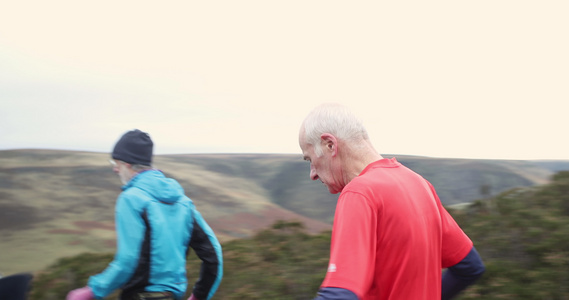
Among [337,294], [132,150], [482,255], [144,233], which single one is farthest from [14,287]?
[482,255]

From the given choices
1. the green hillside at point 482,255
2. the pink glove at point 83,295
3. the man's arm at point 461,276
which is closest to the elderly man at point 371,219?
the man's arm at point 461,276

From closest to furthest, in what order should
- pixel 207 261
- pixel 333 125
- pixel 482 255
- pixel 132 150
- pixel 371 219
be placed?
pixel 371 219, pixel 333 125, pixel 132 150, pixel 207 261, pixel 482 255

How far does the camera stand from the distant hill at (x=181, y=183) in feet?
31.5

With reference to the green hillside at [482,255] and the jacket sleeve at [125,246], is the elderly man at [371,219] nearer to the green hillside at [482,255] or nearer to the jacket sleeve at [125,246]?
the jacket sleeve at [125,246]

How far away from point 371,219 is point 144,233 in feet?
5.37

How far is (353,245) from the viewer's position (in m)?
1.30

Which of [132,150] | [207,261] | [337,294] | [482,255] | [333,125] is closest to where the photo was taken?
[337,294]

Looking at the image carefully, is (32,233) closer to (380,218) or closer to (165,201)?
(165,201)

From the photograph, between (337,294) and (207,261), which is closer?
(337,294)

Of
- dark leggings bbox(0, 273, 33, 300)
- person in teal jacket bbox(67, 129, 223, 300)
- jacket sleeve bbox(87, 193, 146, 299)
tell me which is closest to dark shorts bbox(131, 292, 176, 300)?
person in teal jacket bbox(67, 129, 223, 300)

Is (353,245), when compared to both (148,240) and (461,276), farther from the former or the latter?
(148,240)

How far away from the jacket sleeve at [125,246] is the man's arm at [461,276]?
1.56 metres

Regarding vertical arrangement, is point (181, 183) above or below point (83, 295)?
below

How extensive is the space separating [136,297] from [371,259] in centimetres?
178
